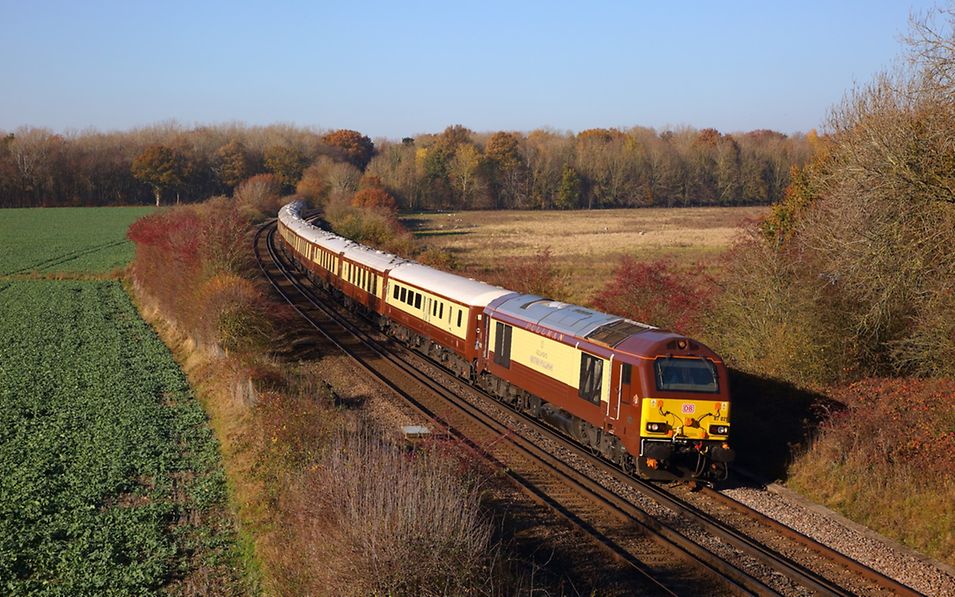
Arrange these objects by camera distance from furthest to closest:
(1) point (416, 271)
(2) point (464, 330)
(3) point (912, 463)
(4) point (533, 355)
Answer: (1) point (416, 271), (2) point (464, 330), (4) point (533, 355), (3) point (912, 463)

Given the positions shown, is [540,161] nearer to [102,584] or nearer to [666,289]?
[666,289]

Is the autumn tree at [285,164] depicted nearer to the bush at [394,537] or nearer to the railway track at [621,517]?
the railway track at [621,517]

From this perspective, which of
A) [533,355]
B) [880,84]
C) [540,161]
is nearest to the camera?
[533,355]

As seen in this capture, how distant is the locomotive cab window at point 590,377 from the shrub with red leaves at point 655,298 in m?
7.81

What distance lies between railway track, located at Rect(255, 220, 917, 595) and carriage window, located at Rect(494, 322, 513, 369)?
4.09 ft

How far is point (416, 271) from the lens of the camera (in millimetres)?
27047

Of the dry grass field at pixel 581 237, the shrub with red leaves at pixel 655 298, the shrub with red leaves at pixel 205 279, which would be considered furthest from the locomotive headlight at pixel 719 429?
the shrub with red leaves at pixel 205 279

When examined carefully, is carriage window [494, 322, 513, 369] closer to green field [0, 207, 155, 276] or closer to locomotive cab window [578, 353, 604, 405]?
locomotive cab window [578, 353, 604, 405]

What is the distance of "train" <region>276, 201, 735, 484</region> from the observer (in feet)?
47.2

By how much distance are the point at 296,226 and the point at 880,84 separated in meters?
34.7

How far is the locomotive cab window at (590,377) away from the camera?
614 inches

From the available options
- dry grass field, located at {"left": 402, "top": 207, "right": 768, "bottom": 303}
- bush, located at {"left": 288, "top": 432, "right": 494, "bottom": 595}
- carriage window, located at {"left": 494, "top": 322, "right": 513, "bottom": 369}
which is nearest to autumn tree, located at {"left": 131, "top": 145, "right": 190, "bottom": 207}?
dry grass field, located at {"left": 402, "top": 207, "right": 768, "bottom": 303}

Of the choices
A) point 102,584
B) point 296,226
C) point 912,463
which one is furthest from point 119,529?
point 296,226

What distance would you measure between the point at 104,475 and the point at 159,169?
308 feet
